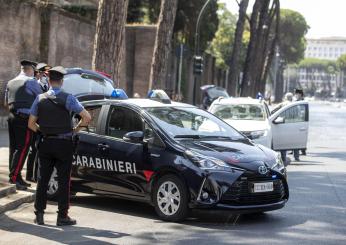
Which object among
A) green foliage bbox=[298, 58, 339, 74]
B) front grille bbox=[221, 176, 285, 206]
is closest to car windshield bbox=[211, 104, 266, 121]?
front grille bbox=[221, 176, 285, 206]

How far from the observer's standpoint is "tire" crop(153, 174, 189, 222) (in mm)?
8484

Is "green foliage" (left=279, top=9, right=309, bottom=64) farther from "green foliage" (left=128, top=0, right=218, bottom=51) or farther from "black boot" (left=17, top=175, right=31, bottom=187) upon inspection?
"black boot" (left=17, top=175, right=31, bottom=187)

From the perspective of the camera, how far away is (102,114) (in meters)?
9.85

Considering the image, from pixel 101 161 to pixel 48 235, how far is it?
190 centimetres

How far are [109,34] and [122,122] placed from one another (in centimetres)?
620

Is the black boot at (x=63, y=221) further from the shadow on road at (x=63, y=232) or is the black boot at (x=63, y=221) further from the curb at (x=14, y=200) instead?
the curb at (x=14, y=200)

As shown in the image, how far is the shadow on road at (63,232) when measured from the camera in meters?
7.54

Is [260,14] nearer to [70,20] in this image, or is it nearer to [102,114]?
[70,20]

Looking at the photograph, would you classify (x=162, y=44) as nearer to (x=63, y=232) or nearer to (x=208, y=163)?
(x=208, y=163)

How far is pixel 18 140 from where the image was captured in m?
10.1

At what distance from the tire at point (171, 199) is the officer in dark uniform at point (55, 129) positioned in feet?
3.93

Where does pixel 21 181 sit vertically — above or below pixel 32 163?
below

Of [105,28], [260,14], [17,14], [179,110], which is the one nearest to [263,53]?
[260,14]

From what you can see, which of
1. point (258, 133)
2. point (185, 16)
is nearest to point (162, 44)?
point (258, 133)
